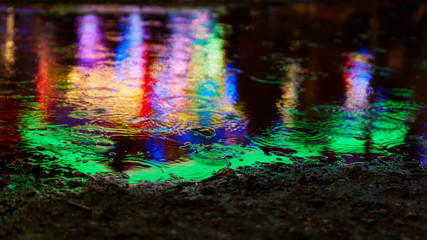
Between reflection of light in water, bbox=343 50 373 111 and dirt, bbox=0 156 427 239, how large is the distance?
2061mm

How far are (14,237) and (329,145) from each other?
2582mm

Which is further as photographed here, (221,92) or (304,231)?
(221,92)

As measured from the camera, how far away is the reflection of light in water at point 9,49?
20.5 ft

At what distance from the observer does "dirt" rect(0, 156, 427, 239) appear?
8.10 ft

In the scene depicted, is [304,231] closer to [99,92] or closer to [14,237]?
[14,237]

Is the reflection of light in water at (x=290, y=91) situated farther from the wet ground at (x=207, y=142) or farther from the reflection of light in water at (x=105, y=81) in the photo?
the reflection of light in water at (x=105, y=81)

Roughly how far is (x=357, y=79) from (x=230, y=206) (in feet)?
14.9

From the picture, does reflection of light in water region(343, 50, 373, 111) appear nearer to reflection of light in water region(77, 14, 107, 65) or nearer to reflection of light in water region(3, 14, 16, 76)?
reflection of light in water region(77, 14, 107, 65)

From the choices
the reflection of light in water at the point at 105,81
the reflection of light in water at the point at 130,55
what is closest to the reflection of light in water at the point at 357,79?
the reflection of light in water at the point at 105,81

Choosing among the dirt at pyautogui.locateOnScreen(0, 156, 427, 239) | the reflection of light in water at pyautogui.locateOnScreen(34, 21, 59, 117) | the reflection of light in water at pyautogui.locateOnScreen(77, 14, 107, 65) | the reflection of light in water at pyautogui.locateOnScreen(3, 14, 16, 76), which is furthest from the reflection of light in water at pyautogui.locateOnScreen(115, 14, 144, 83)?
the dirt at pyautogui.locateOnScreen(0, 156, 427, 239)

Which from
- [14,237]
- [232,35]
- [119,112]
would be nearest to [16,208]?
[14,237]

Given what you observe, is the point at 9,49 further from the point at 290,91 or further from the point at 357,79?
the point at 357,79

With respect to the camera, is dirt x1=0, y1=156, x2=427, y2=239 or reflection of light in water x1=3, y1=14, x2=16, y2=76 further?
reflection of light in water x1=3, y1=14, x2=16, y2=76

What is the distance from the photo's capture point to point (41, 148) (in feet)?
11.6
